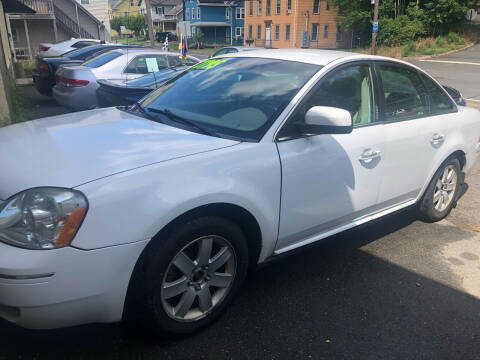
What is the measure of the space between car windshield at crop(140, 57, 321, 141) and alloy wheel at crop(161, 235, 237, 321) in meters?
0.73

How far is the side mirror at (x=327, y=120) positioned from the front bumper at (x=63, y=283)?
51.0 inches

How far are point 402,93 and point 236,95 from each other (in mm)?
1533

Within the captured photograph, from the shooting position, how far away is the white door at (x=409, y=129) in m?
3.46

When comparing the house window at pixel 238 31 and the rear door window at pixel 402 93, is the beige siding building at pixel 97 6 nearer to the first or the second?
the house window at pixel 238 31

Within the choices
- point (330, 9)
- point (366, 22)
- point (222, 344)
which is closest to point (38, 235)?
point (222, 344)

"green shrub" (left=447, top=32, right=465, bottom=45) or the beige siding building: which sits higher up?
the beige siding building

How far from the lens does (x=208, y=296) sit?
2586 millimetres

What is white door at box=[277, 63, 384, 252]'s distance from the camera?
2.78 m

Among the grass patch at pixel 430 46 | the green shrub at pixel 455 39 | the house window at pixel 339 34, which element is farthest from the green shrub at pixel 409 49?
the house window at pixel 339 34

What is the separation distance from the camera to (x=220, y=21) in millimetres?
59281

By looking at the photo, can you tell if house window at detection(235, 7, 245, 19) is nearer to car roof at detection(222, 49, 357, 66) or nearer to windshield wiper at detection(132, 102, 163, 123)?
car roof at detection(222, 49, 357, 66)

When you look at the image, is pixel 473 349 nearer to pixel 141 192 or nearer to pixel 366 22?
pixel 141 192

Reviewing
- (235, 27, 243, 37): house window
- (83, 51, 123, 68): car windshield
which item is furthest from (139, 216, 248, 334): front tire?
(235, 27, 243, 37): house window

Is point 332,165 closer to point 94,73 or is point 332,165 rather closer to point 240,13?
point 94,73
